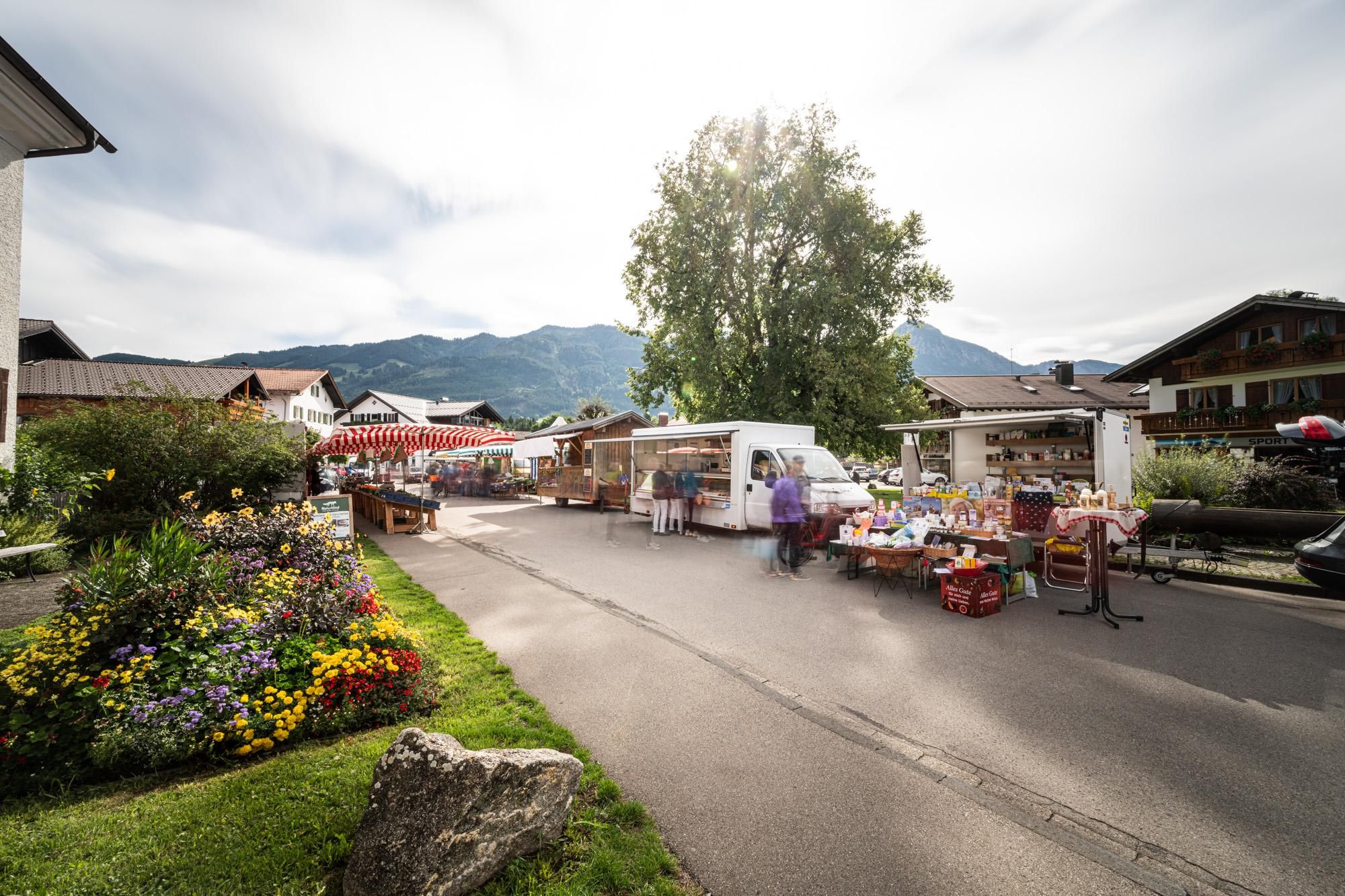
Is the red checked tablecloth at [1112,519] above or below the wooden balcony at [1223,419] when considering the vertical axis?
below

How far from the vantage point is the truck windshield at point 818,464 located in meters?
12.0

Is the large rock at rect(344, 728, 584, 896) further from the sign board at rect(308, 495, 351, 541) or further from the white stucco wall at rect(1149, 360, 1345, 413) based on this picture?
the white stucco wall at rect(1149, 360, 1345, 413)

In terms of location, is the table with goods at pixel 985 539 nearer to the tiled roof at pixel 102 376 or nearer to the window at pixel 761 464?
the window at pixel 761 464

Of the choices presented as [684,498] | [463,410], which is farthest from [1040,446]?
[463,410]

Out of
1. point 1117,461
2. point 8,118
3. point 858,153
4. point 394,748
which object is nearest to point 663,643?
point 394,748

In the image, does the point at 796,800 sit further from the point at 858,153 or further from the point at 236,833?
the point at 858,153

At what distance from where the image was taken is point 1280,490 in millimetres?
12281

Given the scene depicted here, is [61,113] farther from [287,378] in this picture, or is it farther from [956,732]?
[287,378]

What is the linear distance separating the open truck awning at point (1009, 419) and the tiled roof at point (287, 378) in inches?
2216

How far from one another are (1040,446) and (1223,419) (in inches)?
773

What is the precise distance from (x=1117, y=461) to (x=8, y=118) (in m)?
18.4

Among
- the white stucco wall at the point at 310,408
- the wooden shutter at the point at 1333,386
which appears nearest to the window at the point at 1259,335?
the wooden shutter at the point at 1333,386

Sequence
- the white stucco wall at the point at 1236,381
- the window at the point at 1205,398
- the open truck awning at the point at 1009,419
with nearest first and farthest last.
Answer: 1. the open truck awning at the point at 1009,419
2. the white stucco wall at the point at 1236,381
3. the window at the point at 1205,398

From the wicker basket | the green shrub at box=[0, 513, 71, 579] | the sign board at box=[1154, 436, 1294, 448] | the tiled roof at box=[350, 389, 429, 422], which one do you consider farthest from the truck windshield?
the tiled roof at box=[350, 389, 429, 422]
